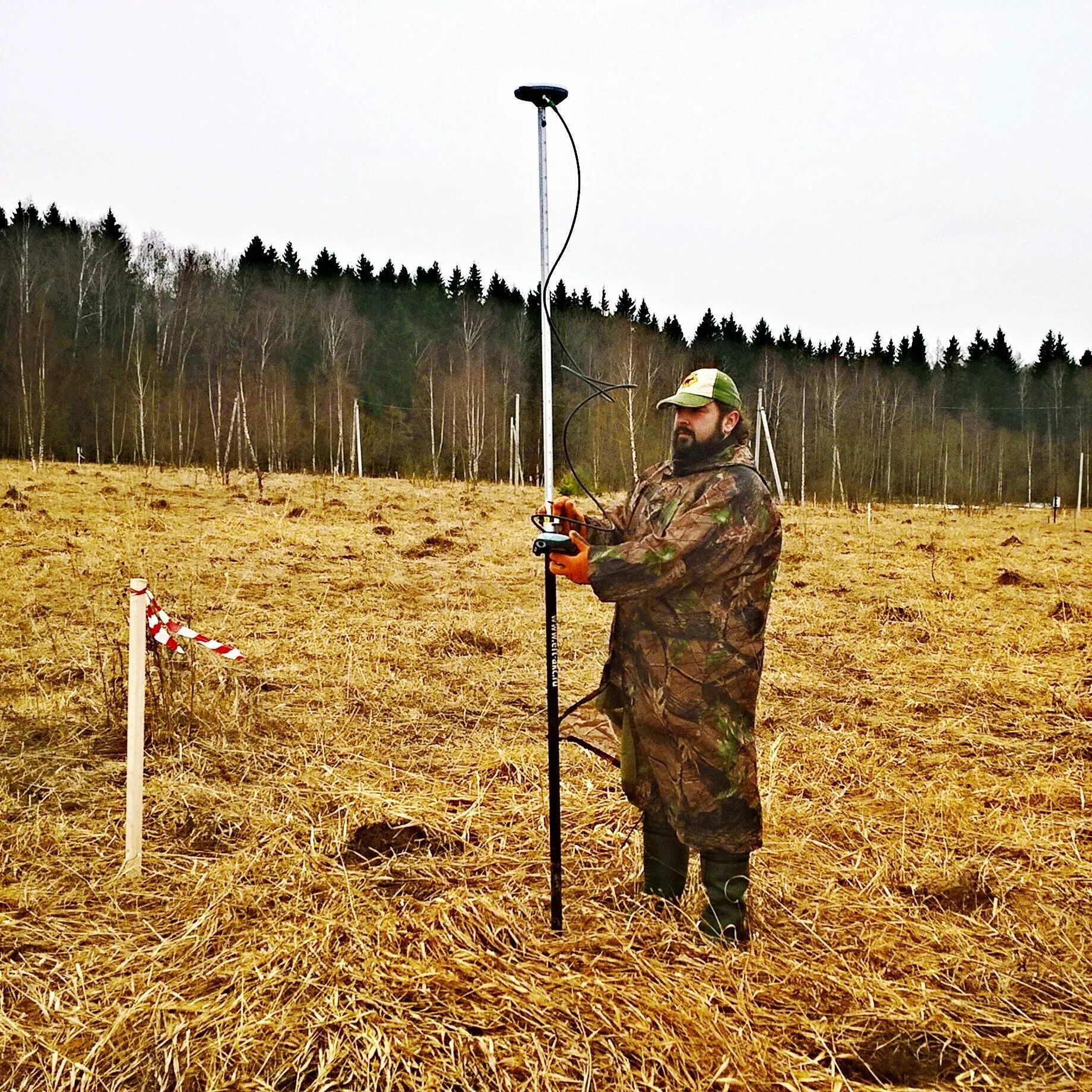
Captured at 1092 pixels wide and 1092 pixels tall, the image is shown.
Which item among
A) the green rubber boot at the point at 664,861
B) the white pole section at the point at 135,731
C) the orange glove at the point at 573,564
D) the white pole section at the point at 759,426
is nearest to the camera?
the orange glove at the point at 573,564

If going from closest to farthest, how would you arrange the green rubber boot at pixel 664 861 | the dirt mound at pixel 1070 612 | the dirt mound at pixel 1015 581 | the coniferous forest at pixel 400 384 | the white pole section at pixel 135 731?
the green rubber boot at pixel 664 861 → the white pole section at pixel 135 731 → the dirt mound at pixel 1070 612 → the dirt mound at pixel 1015 581 → the coniferous forest at pixel 400 384

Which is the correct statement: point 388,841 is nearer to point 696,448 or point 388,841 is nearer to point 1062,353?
point 696,448

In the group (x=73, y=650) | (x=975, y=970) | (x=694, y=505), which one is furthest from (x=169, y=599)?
(x=975, y=970)

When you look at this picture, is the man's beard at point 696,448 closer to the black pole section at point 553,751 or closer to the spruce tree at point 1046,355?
the black pole section at point 553,751

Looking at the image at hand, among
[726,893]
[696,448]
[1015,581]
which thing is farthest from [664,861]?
[1015,581]

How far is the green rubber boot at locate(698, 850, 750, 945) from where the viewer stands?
9.89 feet

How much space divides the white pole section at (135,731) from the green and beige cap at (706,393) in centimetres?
219

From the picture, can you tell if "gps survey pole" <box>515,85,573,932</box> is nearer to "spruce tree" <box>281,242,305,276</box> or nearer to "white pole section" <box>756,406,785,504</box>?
"white pole section" <box>756,406,785,504</box>

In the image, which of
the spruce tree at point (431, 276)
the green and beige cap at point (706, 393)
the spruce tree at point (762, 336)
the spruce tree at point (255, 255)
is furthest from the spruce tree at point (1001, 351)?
the green and beige cap at point (706, 393)

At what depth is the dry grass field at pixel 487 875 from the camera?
249 centimetres

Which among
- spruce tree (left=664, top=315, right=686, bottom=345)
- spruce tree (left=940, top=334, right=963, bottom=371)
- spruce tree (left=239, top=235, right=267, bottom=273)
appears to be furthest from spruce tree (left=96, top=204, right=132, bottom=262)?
spruce tree (left=940, top=334, right=963, bottom=371)

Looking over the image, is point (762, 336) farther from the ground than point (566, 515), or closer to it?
farther from the ground

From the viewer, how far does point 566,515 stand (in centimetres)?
307

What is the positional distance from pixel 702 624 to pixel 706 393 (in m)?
0.79
